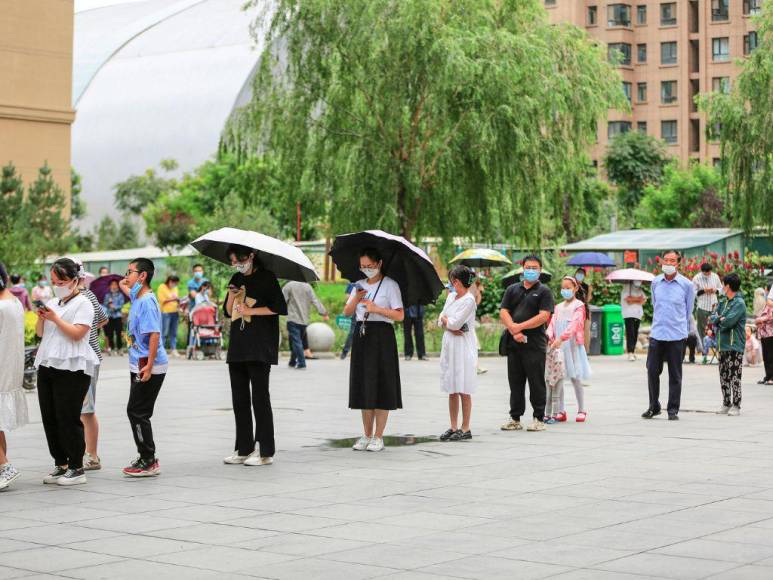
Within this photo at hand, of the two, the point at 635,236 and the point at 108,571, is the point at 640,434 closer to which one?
the point at 108,571

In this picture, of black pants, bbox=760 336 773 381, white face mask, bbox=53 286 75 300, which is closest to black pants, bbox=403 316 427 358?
black pants, bbox=760 336 773 381

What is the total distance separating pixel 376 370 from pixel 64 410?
3.21 meters

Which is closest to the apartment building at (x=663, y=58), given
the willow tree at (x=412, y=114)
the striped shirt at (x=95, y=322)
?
the willow tree at (x=412, y=114)

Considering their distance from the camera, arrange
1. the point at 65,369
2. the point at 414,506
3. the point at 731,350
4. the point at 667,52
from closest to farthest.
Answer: the point at 414,506
the point at 65,369
the point at 731,350
the point at 667,52

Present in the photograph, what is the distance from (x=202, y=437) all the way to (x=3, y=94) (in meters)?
50.7

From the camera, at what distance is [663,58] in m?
105

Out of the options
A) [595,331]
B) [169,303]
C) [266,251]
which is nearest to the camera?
[266,251]

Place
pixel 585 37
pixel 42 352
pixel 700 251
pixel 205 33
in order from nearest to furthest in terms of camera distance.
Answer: pixel 42 352, pixel 585 37, pixel 700 251, pixel 205 33

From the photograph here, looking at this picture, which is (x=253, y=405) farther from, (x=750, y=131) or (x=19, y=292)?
(x=750, y=131)

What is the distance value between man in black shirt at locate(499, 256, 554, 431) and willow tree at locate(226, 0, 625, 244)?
1964 centimetres

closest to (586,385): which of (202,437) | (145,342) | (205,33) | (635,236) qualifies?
(202,437)

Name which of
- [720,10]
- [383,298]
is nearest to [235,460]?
[383,298]

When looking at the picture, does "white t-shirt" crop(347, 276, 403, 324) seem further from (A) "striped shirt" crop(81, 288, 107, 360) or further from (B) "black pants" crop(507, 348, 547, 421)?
(A) "striped shirt" crop(81, 288, 107, 360)

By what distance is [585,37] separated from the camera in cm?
4062
